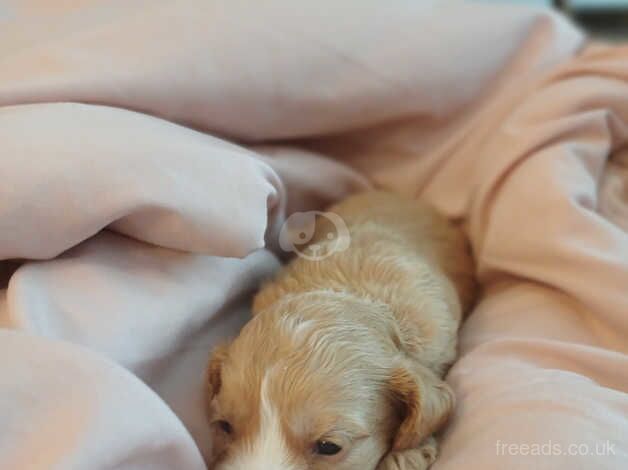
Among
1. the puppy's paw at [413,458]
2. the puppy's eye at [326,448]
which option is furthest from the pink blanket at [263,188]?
the puppy's eye at [326,448]

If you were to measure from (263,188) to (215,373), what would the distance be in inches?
10.4

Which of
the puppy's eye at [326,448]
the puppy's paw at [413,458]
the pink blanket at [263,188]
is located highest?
the pink blanket at [263,188]

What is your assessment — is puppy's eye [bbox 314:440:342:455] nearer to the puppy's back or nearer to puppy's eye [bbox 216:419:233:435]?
puppy's eye [bbox 216:419:233:435]

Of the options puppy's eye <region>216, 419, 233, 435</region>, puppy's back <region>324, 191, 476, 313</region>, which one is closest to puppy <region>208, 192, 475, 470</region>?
puppy's eye <region>216, 419, 233, 435</region>

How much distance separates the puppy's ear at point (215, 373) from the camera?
3.41 ft

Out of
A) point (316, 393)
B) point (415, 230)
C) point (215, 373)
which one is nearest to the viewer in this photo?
point (316, 393)

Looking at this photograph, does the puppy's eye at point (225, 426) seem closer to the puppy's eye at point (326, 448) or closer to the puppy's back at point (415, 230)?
the puppy's eye at point (326, 448)

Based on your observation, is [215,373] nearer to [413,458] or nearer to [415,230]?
[413,458]

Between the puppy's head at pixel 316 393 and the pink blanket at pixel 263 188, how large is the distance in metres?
0.06

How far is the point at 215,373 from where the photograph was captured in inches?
41.0

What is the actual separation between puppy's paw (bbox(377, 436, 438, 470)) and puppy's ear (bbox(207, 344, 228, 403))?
237 millimetres

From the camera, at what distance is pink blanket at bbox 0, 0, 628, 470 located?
89 centimetres

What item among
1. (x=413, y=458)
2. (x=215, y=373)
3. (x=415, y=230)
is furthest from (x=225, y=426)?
(x=415, y=230)

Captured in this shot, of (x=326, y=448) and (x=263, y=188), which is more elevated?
(x=263, y=188)
